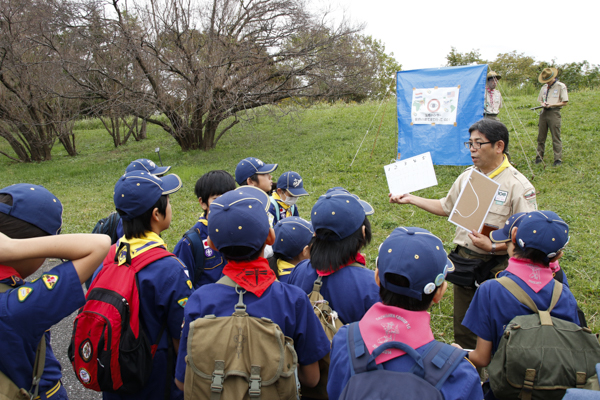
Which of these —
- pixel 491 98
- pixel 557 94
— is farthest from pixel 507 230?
pixel 557 94

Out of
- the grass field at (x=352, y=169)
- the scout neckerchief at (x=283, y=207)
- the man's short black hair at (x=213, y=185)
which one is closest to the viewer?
the man's short black hair at (x=213, y=185)

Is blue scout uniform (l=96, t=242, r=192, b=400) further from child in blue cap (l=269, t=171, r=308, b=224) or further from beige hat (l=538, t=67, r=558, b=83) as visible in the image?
beige hat (l=538, t=67, r=558, b=83)

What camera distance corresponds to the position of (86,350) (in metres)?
1.87

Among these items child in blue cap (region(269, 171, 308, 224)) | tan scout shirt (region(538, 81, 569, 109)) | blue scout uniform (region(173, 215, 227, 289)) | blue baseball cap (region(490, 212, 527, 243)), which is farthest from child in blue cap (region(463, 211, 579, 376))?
tan scout shirt (region(538, 81, 569, 109))

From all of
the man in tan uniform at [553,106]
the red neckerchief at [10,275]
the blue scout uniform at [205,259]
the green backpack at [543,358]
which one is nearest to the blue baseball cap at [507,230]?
the green backpack at [543,358]

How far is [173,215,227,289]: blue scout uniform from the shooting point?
2.87 meters

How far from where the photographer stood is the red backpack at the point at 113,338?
6.07 ft

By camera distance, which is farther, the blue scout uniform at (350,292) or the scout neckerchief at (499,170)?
the scout neckerchief at (499,170)

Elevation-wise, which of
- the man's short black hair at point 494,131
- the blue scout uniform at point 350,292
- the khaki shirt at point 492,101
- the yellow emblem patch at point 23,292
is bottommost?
the blue scout uniform at point 350,292

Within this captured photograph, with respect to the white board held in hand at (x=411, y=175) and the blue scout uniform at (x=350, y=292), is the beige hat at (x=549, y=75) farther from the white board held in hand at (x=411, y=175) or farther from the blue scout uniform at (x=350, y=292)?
the blue scout uniform at (x=350, y=292)

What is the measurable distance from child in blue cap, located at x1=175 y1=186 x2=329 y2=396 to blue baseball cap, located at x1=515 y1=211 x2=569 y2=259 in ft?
4.04

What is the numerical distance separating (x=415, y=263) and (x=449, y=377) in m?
0.41

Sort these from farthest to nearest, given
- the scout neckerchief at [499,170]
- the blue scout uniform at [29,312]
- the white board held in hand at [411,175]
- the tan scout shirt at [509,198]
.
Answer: the white board held in hand at [411,175], the scout neckerchief at [499,170], the tan scout shirt at [509,198], the blue scout uniform at [29,312]

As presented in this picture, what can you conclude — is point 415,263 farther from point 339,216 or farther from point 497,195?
point 497,195
